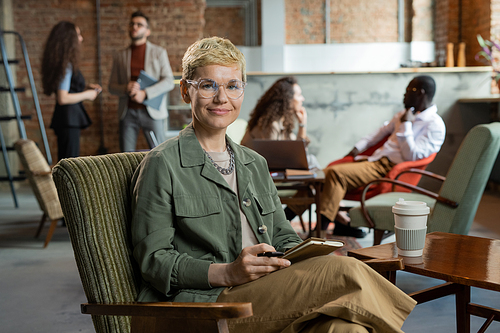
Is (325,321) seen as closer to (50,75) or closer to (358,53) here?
(50,75)

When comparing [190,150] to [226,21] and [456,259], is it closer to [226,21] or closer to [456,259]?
[456,259]

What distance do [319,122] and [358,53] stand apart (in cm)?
514

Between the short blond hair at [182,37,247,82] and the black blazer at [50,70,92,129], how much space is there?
3.58 meters

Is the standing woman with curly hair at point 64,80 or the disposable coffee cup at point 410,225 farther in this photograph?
the standing woman with curly hair at point 64,80

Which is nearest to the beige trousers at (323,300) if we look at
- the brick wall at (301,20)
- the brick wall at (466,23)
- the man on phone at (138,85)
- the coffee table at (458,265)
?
the coffee table at (458,265)

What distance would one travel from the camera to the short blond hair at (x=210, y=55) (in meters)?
1.41

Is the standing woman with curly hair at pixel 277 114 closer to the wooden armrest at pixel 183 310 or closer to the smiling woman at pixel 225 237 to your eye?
the smiling woman at pixel 225 237

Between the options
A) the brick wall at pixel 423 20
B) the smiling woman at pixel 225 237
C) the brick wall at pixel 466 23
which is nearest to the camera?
the smiling woman at pixel 225 237

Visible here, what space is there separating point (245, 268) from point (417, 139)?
9.77 feet

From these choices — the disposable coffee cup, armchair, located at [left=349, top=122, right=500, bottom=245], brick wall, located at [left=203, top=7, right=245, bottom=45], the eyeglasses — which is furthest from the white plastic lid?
brick wall, located at [left=203, top=7, right=245, bottom=45]

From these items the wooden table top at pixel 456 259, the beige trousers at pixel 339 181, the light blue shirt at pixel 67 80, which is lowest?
the beige trousers at pixel 339 181

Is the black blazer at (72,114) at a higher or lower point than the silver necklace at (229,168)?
higher

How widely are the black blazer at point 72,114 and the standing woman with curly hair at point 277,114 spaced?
1.69 meters

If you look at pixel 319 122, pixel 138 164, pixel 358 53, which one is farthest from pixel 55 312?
pixel 358 53
